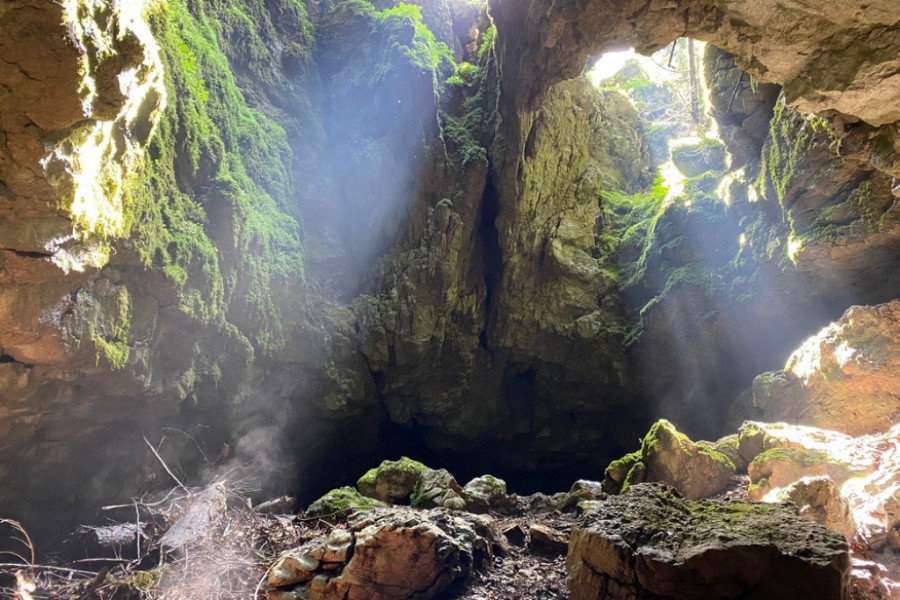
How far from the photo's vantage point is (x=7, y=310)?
455 cm

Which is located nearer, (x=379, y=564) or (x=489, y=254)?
(x=379, y=564)

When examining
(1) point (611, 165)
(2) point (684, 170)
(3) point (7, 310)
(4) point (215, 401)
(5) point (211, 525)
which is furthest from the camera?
(1) point (611, 165)

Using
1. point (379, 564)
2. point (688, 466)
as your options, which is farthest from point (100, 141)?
point (688, 466)

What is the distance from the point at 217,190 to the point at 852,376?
955 cm

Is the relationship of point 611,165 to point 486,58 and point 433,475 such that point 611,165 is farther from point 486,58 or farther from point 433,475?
point 433,475

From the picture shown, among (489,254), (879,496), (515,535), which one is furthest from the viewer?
(489,254)

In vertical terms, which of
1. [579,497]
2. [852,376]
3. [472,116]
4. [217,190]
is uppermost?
[472,116]

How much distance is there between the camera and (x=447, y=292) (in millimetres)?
11312

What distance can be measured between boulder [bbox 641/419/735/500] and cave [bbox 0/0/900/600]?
0.18 feet

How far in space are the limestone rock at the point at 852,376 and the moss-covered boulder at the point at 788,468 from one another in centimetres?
123

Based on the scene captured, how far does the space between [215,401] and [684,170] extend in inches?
438

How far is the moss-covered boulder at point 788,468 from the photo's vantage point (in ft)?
16.2

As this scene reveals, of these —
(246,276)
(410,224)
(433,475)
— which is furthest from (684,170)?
(246,276)

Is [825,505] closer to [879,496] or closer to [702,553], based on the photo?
[879,496]
